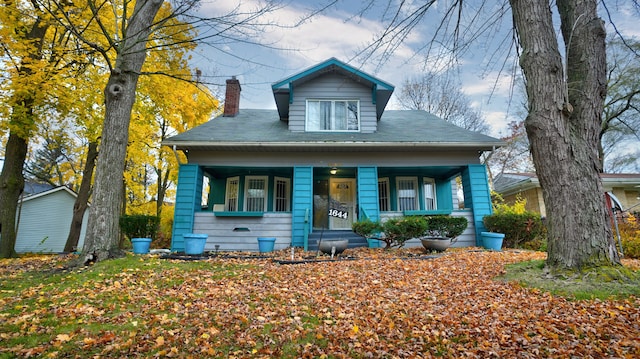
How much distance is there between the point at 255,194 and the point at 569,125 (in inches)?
353

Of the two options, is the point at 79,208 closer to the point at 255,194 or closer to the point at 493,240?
the point at 255,194

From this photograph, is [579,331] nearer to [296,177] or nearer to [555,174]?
[555,174]

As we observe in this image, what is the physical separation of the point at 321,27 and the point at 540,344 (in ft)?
18.1

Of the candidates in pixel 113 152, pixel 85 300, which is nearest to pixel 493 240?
pixel 85 300

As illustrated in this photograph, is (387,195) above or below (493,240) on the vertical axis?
above

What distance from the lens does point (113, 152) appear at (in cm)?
605

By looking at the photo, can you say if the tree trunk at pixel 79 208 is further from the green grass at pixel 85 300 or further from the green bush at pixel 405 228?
the green bush at pixel 405 228

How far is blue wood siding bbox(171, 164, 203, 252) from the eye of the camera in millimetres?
8641

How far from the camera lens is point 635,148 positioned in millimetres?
19953

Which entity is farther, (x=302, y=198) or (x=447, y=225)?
(x=302, y=198)

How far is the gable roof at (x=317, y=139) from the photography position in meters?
8.84

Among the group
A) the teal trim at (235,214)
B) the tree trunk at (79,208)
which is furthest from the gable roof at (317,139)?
the tree trunk at (79,208)

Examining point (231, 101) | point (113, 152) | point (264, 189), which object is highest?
point (231, 101)

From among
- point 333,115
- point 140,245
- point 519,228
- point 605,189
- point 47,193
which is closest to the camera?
point 140,245
